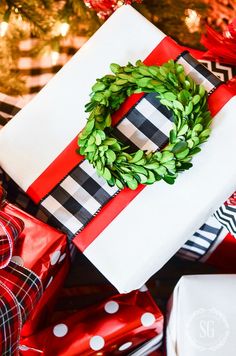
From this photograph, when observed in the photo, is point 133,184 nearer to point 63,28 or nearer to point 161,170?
point 161,170

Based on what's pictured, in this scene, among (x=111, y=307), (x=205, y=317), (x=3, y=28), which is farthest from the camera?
(x=3, y=28)

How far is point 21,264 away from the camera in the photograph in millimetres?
810

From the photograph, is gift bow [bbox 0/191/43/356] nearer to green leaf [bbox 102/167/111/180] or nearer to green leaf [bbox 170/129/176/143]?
green leaf [bbox 102/167/111/180]

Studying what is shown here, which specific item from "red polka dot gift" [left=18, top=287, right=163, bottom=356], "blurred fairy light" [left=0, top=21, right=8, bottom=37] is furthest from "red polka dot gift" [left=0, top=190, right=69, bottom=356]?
"blurred fairy light" [left=0, top=21, right=8, bottom=37]

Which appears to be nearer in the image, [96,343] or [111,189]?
[111,189]

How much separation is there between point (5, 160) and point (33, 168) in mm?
54

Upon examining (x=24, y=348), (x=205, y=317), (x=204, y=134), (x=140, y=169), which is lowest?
(x=24, y=348)

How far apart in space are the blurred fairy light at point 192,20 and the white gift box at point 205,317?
0.58 m

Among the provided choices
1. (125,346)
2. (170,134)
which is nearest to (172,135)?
(170,134)

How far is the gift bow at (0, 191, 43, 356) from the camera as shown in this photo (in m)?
0.76

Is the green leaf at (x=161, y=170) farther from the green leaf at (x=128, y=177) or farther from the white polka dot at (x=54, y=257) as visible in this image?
the white polka dot at (x=54, y=257)

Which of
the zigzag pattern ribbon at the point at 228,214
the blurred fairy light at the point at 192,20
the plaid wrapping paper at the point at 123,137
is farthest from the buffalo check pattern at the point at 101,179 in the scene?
the blurred fairy light at the point at 192,20

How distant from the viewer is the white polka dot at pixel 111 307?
0.94 metres

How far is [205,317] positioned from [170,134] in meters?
0.31
